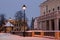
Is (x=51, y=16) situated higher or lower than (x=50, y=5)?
lower

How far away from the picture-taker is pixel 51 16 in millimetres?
37031

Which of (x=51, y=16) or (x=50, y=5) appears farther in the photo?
(x=50, y=5)

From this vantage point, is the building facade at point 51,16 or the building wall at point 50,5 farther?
the building wall at point 50,5

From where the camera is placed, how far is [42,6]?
51.6m

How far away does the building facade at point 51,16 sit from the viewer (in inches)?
1378

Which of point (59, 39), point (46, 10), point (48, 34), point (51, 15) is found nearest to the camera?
point (59, 39)

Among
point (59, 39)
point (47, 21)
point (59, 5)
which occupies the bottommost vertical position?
point (59, 39)

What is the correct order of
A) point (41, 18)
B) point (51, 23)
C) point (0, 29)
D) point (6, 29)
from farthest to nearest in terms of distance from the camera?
point (0, 29) < point (6, 29) < point (41, 18) < point (51, 23)

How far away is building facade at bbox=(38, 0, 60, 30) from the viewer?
35.0 meters

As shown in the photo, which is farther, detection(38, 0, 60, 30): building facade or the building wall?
the building wall

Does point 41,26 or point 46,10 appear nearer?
point 41,26

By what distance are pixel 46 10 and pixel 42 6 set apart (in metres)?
2.41

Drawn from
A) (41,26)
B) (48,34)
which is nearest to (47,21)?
(41,26)

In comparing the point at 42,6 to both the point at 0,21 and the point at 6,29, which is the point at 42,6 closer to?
the point at 6,29
